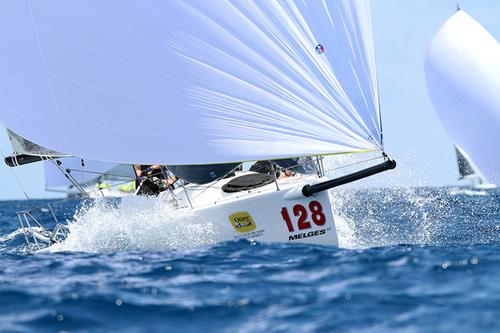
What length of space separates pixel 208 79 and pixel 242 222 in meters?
1.69

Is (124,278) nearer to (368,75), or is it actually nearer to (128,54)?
(128,54)

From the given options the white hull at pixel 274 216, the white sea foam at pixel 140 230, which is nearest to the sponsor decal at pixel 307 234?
the white hull at pixel 274 216

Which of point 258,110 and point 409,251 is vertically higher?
point 258,110

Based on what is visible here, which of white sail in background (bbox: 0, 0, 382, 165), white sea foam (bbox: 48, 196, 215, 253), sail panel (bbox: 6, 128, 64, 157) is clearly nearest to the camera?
white sail in background (bbox: 0, 0, 382, 165)

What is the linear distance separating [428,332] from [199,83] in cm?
432

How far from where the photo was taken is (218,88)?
25.8 feet

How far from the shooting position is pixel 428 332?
4.30m

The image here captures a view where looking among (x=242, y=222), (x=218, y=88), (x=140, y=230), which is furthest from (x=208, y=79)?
(x=140, y=230)

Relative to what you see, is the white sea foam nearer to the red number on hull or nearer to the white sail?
the red number on hull

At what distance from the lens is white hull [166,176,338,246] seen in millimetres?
8344

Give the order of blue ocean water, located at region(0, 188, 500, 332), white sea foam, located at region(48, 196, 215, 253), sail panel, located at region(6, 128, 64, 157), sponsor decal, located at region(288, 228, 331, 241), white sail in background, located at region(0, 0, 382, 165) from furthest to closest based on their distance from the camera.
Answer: sail panel, located at region(6, 128, 64, 157), white sea foam, located at region(48, 196, 215, 253), sponsor decal, located at region(288, 228, 331, 241), white sail in background, located at region(0, 0, 382, 165), blue ocean water, located at region(0, 188, 500, 332)

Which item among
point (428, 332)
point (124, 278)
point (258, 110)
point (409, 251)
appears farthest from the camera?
point (258, 110)

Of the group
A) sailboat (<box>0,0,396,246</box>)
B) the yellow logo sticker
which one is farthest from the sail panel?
the yellow logo sticker

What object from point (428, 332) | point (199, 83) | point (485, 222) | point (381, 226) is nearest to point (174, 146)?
point (199, 83)
